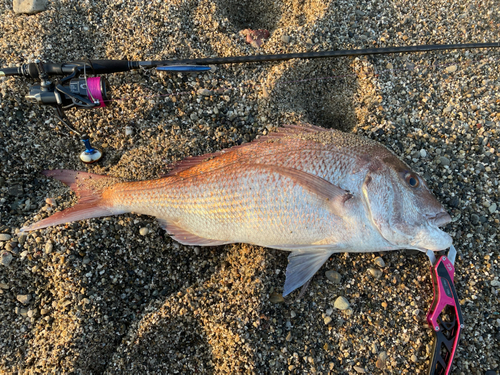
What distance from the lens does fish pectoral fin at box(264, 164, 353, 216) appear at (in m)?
1.76

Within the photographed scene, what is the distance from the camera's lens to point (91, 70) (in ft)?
7.23

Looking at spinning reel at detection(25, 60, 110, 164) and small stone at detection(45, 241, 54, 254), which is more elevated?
spinning reel at detection(25, 60, 110, 164)

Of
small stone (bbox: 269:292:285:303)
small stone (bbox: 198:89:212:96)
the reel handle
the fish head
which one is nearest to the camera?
the fish head

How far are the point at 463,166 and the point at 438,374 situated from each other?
1545 mm

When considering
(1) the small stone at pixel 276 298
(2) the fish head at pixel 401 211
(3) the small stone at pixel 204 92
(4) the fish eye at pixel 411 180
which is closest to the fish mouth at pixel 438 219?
(2) the fish head at pixel 401 211

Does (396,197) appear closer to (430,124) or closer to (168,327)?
(430,124)

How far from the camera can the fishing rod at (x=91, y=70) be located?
6.77 ft

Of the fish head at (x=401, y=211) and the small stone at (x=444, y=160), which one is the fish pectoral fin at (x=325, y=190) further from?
the small stone at (x=444, y=160)

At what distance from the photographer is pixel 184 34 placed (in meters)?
2.51

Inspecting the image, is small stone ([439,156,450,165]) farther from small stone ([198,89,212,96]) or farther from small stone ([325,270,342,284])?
small stone ([198,89,212,96])

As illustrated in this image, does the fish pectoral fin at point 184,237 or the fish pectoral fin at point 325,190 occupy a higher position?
the fish pectoral fin at point 325,190

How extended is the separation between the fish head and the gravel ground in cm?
35

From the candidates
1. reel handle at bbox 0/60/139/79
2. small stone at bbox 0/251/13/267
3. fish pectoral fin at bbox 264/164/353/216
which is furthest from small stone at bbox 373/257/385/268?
small stone at bbox 0/251/13/267

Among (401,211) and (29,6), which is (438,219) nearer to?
(401,211)
